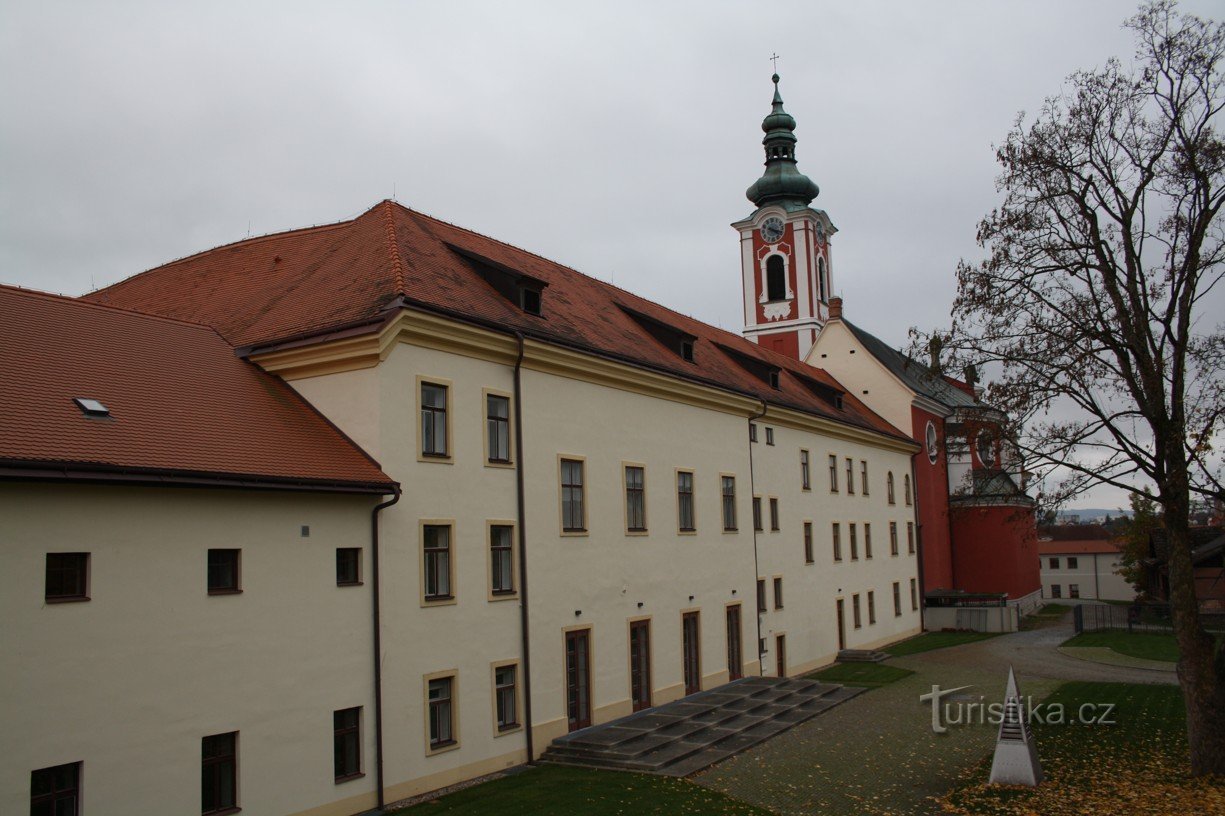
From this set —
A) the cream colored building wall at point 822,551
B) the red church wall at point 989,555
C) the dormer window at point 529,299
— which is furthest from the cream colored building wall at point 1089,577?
the dormer window at point 529,299

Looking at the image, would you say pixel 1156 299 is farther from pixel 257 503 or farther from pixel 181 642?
pixel 181 642

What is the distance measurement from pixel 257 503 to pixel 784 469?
20136 mm

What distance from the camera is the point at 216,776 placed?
495 inches

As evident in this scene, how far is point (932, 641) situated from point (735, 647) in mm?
15890

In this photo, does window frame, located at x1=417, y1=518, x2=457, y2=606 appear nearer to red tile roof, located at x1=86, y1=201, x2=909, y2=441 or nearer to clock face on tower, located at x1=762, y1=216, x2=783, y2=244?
red tile roof, located at x1=86, y1=201, x2=909, y2=441

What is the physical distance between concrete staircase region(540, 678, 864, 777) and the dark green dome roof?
30633mm

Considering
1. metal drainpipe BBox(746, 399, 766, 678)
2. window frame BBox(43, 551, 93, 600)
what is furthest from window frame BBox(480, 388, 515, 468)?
metal drainpipe BBox(746, 399, 766, 678)

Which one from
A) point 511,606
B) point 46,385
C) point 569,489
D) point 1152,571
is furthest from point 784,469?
point 1152,571

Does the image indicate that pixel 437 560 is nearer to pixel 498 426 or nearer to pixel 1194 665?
pixel 498 426

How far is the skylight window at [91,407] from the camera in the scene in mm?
12594

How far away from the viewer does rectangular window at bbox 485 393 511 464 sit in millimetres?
17938

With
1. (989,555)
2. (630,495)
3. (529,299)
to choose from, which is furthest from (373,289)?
(989,555)

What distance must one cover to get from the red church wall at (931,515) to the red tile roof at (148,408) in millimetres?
33964

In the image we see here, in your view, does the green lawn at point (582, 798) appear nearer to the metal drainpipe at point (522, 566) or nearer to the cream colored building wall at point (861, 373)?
the metal drainpipe at point (522, 566)
